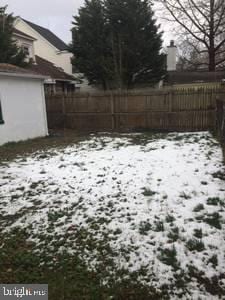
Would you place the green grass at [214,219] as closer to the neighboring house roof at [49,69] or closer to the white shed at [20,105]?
the white shed at [20,105]

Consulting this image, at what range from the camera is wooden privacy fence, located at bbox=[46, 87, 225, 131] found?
480 inches

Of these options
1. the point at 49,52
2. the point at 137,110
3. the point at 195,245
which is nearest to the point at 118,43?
the point at 49,52

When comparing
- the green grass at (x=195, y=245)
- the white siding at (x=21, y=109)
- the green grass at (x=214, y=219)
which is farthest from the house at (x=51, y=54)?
the green grass at (x=195, y=245)

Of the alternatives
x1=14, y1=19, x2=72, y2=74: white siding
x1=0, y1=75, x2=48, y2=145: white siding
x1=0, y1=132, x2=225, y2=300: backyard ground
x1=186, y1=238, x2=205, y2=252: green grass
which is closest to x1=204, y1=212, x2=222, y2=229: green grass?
x1=0, y1=132, x2=225, y2=300: backyard ground

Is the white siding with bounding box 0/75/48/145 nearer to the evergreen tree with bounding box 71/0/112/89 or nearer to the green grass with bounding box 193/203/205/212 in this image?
the evergreen tree with bounding box 71/0/112/89

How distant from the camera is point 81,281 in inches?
118

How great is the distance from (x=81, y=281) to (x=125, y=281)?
446 millimetres

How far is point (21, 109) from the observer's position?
11.1 meters

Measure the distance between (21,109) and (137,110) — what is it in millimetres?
4942

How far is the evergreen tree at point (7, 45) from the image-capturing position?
46.2 feet

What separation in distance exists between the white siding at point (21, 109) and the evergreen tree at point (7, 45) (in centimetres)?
332

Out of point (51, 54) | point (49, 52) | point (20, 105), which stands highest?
point (49, 52)

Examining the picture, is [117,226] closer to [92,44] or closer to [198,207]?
[198,207]

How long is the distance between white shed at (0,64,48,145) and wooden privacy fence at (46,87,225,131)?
1.90 m
